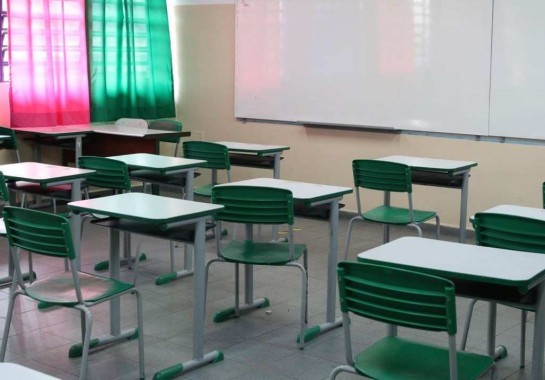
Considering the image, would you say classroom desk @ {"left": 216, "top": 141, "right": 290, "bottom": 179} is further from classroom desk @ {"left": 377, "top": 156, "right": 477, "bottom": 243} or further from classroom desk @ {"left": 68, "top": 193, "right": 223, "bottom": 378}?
classroom desk @ {"left": 68, "top": 193, "right": 223, "bottom": 378}

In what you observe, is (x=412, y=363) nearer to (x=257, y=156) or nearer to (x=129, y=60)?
(x=257, y=156)

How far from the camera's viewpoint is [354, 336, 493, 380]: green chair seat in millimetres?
2650

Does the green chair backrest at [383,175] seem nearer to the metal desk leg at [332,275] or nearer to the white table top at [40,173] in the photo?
the metal desk leg at [332,275]

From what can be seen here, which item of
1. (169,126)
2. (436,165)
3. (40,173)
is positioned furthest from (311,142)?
(40,173)

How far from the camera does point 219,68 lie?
8.69m

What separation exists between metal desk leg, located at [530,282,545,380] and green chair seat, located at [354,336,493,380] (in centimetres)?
26

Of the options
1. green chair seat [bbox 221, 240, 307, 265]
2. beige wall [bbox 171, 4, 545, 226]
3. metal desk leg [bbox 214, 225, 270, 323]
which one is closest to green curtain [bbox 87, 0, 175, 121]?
beige wall [bbox 171, 4, 545, 226]

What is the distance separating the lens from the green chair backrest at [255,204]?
4164mm

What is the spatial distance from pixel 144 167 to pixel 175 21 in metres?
4.03

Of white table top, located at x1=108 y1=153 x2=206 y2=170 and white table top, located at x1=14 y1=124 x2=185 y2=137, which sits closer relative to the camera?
white table top, located at x1=108 y1=153 x2=206 y2=170

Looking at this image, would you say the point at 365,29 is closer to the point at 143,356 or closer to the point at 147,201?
the point at 147,201

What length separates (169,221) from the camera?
3.56m

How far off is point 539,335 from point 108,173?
3.16m

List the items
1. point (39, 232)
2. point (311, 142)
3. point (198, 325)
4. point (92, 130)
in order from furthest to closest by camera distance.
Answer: point (311, 142) < point (92, 130) < point (198, 325) < point (39, 232)
